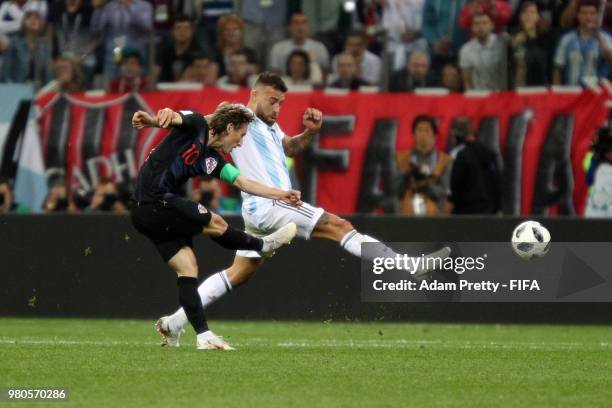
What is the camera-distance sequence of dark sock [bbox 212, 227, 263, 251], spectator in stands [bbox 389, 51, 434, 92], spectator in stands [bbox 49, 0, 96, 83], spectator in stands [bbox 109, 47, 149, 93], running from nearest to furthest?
dark sock [bbox 212, 227, 263, 251], spectator in stands [bbox 389, 51, 434, 92], spectator in stands [bbox 109, 47, 149, 93], spectator in stands [bbox 49, 0, 96, 83]

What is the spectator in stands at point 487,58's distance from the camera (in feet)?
61.3

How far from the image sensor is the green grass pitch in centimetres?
841

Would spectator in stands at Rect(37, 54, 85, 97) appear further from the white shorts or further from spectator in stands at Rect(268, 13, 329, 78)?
the white shorts

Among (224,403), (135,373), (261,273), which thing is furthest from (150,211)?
(261,273)

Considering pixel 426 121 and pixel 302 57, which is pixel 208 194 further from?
pixel 426 121

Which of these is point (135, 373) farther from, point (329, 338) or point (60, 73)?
point (60, 73)

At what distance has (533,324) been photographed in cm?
1692

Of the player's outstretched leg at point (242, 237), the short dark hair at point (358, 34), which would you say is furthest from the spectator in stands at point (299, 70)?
the player's outstretched leg at point (242, 237)

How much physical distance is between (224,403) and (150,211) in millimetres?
3335

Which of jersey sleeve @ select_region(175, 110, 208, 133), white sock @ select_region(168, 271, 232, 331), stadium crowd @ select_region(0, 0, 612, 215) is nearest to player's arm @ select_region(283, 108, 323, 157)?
white sock @ select_region(168, 271, 232, 331)

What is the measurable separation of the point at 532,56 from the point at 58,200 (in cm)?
642

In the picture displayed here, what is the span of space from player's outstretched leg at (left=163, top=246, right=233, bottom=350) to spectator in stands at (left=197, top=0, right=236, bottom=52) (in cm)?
854

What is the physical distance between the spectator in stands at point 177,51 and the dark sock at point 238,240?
26.4ft

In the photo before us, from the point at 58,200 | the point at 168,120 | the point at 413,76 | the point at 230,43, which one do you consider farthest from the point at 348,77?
the point at 168,120
